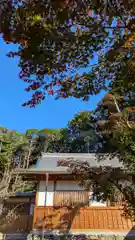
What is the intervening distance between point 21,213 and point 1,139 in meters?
9.03

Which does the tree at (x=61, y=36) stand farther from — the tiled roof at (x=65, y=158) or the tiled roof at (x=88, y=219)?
the tiled roof at (x=65, y=158)

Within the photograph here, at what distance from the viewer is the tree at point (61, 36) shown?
2225 millimetres

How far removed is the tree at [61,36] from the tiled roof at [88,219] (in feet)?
21.9

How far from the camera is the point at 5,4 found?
85.9 inches

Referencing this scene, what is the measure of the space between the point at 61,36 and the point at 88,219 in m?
8.59

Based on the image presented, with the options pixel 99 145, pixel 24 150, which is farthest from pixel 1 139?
pixel 99 145

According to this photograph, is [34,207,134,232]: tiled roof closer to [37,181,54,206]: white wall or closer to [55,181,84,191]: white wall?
[37,181,54,206]: white wall

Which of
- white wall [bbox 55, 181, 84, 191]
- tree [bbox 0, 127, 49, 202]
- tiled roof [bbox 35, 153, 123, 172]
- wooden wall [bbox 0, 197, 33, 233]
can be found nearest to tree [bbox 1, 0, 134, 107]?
white wall [bbox 55, 181, 84, 191]

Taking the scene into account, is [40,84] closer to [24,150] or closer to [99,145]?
[24,150]

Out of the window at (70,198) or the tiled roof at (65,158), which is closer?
the window at (70,198)

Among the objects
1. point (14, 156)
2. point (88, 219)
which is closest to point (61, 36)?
point (88, 219)

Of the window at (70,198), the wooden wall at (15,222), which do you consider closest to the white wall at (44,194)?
the window at (70,198)

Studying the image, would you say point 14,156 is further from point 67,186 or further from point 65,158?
point 67,186

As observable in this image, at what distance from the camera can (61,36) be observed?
7.39 feet
